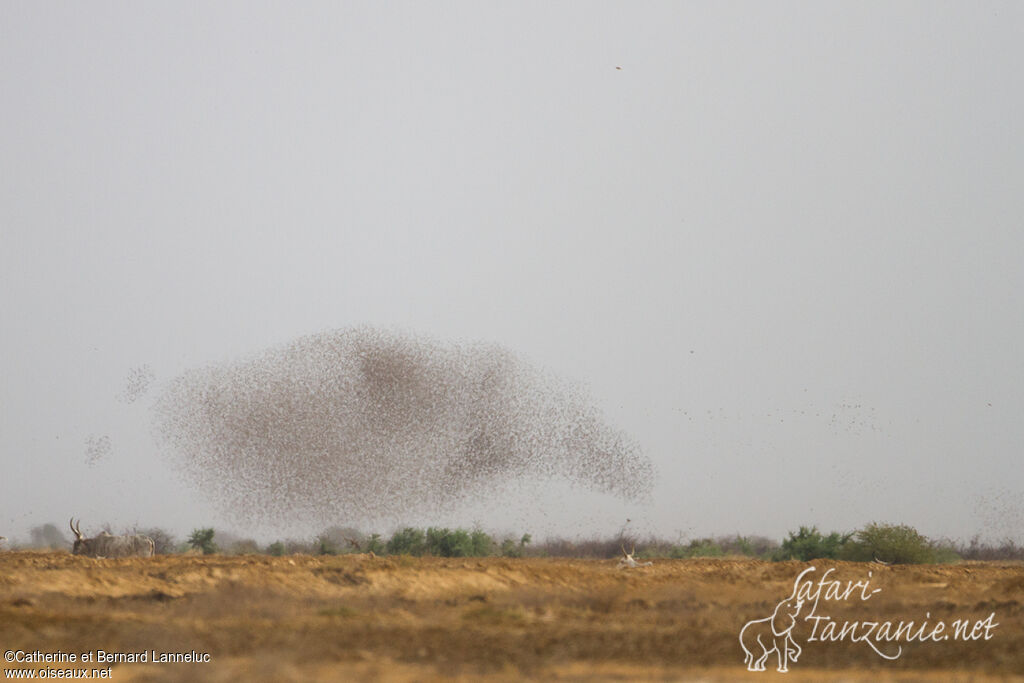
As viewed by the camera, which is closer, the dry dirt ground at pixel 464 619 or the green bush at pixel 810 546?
the dry dirt ground at pixel 464 619

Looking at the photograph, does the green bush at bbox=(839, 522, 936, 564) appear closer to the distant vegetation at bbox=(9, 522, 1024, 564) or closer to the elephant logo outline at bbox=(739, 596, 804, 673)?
the distant vegetation at bbox=(9, 522, 1024, 564)

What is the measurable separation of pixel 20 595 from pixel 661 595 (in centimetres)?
1421

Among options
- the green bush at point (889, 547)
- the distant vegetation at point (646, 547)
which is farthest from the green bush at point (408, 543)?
the green bush at point (889, 547)

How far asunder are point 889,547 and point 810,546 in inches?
133

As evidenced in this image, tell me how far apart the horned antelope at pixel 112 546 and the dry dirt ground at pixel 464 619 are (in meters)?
6.56

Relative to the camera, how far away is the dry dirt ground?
14414 millimetres

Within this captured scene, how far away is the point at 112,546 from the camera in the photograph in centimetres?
3788

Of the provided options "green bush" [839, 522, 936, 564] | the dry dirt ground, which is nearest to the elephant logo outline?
the dry dirt ground

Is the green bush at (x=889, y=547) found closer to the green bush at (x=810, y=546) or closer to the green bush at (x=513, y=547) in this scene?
the green bush at (x=810, y=546)

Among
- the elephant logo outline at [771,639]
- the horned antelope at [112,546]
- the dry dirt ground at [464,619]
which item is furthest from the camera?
the horned antelope at [112,546]

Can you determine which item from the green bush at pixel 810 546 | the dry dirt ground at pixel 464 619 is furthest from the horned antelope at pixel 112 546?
the green bush at pixel 810 546

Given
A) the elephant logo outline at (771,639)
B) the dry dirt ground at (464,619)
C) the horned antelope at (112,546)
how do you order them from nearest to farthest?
the dry dirt ground at (464,619)
the elephant logo outline at (771,639)
the horned antelope at (112,546)

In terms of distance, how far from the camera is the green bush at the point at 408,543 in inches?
1732

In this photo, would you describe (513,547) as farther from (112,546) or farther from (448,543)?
(112,546)
